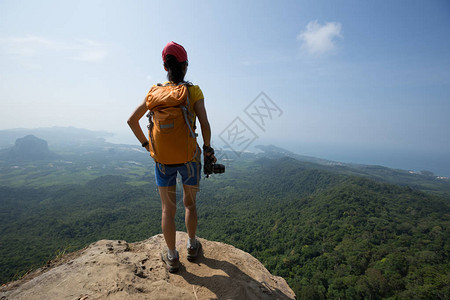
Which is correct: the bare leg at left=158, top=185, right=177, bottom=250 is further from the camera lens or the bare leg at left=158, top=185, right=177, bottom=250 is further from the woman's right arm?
the woman's right arm

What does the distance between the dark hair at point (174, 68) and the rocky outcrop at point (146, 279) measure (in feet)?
8.44

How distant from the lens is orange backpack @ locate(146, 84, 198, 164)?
7.20 ft

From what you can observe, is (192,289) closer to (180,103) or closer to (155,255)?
(155,255)

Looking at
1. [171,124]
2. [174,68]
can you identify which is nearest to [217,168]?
[171,124]

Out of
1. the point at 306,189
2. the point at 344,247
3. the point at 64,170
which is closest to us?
the point at 344,247

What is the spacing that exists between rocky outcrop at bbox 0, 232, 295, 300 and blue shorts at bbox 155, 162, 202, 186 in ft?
4.03

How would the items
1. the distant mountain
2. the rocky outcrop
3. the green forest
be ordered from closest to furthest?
the rocky outcrop
the green forest
the distant mountain

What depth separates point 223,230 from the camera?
53.4m

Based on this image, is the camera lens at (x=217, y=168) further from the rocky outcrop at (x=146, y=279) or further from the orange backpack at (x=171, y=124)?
the rocky outcrop at (x=146, y=279)

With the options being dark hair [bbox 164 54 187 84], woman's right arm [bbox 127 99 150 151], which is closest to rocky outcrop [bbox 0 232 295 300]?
woman's right arm [bbox 127 99 150 151]

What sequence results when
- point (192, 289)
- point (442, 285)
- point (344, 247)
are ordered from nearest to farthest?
→ point (192, 289)
point (442, 285)
point (344, 247)

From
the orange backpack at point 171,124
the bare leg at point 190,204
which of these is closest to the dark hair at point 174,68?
the orange backpack at point 171,124

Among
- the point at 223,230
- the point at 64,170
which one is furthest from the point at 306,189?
the point at 64,170

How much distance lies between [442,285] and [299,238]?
2507 centimetres
